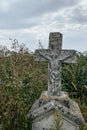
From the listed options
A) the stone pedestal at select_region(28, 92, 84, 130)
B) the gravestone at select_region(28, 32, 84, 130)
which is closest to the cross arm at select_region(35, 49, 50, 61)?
the gravestone at select_region(28, 32, 84, 130)

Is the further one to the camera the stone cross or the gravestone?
the stone cross

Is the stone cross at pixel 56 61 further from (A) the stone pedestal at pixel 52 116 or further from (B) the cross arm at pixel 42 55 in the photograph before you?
(A) the stone pedestal at pixel 52 116

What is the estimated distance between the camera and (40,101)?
240 inches

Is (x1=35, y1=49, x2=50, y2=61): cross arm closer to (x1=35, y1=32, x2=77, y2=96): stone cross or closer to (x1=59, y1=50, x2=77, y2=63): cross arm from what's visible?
(x1=35, y1=32, x2=77, y2=96): stone cross

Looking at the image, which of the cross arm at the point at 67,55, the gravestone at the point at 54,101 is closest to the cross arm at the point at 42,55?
the gravestone at the point at 54,101

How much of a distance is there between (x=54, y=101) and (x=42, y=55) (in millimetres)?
1030

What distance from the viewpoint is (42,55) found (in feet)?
20.9

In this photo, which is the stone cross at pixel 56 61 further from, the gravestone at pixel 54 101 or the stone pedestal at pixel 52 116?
the stone pedestal at pixel 52 116

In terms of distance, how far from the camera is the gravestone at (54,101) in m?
5.76

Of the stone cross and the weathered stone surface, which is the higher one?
the stone cross

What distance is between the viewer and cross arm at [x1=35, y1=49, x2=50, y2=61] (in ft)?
20.8

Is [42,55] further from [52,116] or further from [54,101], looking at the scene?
[52,116]

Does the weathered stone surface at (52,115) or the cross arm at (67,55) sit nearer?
the weathered stone surface at (52,115)

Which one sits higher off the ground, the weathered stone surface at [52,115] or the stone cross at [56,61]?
the stone cross at [56,61]
